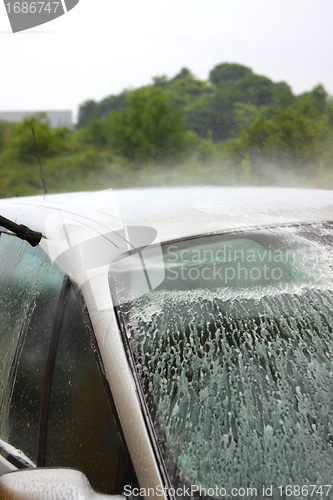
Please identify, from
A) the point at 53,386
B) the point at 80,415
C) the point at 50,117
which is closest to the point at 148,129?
the point at 50,117

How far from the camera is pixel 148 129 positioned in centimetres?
2123

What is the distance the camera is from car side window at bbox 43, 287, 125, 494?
0.97 metres

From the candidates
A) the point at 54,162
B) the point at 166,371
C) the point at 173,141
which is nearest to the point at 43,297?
the point at 166,371

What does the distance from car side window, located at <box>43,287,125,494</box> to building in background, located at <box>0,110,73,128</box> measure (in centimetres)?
2641

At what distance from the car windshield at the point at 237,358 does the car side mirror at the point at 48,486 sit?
0.50ft

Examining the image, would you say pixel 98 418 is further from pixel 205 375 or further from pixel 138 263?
pixel 138 263

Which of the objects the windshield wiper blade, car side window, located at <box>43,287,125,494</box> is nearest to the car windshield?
car side window, located at <box>43,287,125,494</box>

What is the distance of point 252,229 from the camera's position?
1.29 metres

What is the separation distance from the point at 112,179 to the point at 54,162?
4.61m

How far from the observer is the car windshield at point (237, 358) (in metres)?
0.90

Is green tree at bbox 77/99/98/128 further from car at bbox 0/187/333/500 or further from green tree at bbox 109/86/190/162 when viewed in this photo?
car at bbox 0/187/333/500

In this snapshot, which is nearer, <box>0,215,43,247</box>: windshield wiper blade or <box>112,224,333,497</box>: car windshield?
<box>112,224,333,497</box>: car windshield

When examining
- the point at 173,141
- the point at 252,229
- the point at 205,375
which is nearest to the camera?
the point at 205,375

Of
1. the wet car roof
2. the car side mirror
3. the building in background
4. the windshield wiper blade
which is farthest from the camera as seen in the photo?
the building in background
